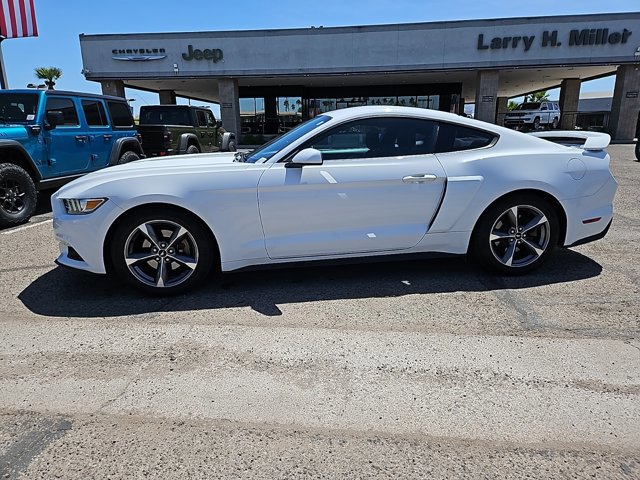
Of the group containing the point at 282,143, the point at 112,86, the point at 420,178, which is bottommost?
the point at 420,178

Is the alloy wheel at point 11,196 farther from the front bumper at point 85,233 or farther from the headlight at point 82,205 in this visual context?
the headlight at point 82,205

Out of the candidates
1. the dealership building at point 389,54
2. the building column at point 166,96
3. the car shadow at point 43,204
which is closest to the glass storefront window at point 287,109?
the dealership building at point 389,54

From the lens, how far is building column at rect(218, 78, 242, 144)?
25.5m

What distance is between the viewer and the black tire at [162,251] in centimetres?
360

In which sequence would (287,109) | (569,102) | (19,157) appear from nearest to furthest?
1. (19,157)
2. (569,102)
3. (287,109)

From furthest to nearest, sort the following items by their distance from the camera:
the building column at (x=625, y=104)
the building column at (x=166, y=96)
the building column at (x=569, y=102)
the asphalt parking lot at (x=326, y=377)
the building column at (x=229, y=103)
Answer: the building column at (x=166, y=96)
the building column at (x=569, y=102)
the building column at (x=229, y=103)
the building column at (x=625, y=104)
the asphalt parking lot at (x=326, y=377)

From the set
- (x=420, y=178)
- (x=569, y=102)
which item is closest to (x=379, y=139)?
(x=420, y=178)

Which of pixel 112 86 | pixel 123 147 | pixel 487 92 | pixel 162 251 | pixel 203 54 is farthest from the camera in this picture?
pixel 112 86

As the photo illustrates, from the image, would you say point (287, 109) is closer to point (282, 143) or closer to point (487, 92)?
point (487, 92)

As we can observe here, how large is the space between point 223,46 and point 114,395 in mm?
25045

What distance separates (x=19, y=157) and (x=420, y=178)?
6263 millimetres

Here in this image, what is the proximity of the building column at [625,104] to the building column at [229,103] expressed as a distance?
21.6 metres

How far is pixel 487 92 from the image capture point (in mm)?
24828

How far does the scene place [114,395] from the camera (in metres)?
2.48
